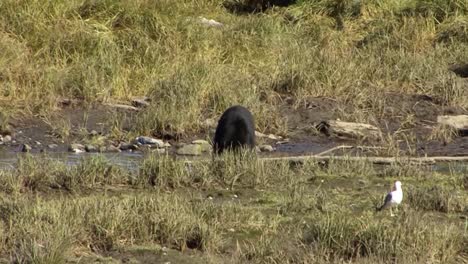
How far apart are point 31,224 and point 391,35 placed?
431 inches

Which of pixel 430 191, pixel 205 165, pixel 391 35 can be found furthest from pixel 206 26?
pixel 430 191

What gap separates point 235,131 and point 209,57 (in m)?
4.75

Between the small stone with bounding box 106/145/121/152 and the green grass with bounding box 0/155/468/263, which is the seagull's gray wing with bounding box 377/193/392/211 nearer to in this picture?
the green grass with bounding box 0/155/468/263

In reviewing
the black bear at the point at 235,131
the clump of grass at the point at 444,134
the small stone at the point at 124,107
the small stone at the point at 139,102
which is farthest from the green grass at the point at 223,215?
the small stone at the point at 139,102

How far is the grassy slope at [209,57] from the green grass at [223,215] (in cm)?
358

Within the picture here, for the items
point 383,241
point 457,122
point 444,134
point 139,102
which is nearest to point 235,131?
point 444,134

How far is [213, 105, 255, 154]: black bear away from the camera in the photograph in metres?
11.1

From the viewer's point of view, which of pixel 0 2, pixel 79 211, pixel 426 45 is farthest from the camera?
pixel 426 45

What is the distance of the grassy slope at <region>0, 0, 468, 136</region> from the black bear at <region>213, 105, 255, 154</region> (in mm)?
2136

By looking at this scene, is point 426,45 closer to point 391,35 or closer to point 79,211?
point 391,35

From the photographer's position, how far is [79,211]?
25.4ft

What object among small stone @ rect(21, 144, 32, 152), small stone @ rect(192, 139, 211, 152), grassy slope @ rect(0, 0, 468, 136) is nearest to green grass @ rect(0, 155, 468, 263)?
small stone @ rect(192, 139, 211, 152)

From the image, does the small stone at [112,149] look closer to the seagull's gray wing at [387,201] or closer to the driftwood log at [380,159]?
the driftwood log at [380,159]

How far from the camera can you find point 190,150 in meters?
12.5
